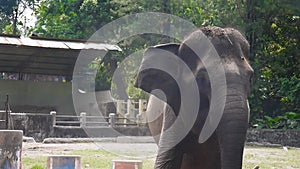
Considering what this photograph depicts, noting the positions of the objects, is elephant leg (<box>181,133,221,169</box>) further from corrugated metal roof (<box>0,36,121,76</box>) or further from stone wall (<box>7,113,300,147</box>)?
corrugated metal roof (<box>0,36,121,76</box>)

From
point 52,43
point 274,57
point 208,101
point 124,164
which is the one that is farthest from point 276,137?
point 208,101

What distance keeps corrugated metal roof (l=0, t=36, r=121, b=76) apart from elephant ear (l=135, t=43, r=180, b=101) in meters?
14.4

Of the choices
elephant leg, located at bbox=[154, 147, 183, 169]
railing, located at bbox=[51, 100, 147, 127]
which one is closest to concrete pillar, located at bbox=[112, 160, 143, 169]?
elephant leg, located at bbox=[154, 147, 183, 169]

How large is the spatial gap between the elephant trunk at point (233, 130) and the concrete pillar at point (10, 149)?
4.37 meters

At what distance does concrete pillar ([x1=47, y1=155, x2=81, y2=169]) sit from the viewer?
8.09 metres

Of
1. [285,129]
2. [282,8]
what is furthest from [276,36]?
[285,129]

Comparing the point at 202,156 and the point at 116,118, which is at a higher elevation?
the point at 202,156

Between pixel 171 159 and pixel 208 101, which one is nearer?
pixel 208 101

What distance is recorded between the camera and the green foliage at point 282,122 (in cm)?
2210

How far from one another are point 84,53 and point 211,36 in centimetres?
1698

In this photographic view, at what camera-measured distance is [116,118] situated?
22.7 metres

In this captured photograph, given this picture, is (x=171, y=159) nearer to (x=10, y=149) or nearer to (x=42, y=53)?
(x=10, y=149)

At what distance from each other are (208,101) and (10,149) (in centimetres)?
400

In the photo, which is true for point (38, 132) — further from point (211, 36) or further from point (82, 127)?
point (211, 36)
